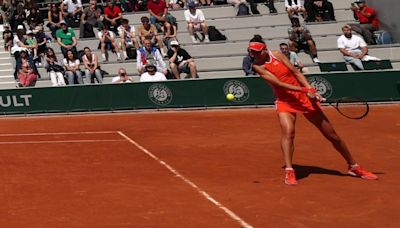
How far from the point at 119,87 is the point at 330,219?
13678 millimetres

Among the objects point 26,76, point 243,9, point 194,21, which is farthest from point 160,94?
point 243,9

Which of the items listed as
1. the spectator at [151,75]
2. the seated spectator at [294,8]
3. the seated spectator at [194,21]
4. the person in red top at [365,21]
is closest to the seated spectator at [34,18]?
the seated spectator at [194,21]

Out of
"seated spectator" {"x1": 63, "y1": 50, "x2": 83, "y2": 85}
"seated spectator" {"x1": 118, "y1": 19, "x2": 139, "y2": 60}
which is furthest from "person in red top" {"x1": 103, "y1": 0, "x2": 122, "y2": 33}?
"seated spectator" {"x1": 63, "y1": 50, "x2": 83, "y2": 85}

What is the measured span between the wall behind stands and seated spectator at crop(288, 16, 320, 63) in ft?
11.5

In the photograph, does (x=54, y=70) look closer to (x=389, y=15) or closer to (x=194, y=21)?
(x=194, y=21)

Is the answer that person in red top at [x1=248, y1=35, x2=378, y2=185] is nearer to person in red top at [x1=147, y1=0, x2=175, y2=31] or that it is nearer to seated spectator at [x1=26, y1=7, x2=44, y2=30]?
person in red top at [x1=147, y1=0, x2=175, y2=31]

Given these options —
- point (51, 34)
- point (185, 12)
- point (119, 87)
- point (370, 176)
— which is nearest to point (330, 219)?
point (370, 176)

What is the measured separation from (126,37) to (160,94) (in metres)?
4.82

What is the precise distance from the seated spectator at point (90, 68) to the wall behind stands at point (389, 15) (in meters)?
10.6

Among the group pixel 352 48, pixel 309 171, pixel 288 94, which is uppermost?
pixel 352 48

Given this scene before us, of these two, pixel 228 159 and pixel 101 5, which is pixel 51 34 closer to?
pixel 101 5

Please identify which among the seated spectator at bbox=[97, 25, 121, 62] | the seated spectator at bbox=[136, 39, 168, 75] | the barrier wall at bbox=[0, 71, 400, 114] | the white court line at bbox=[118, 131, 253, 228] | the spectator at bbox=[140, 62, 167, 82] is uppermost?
the seated spectator at bbox=[97, 25, 121, 62]

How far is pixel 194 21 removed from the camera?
79.0 ft

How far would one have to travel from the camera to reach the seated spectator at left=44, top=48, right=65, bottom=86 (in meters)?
22.7
